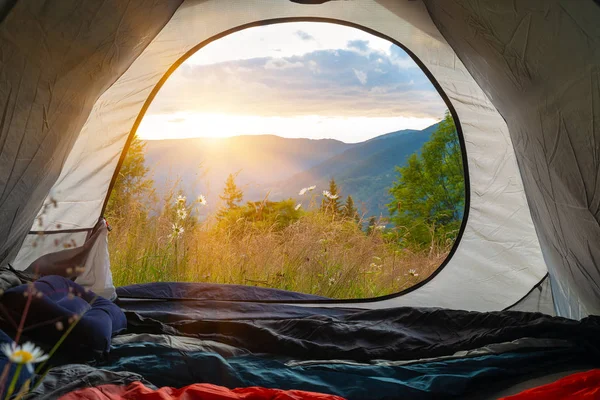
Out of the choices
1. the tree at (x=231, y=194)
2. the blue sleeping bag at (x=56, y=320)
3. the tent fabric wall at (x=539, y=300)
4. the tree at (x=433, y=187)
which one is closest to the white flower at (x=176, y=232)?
the tree at (x=231, y=194)

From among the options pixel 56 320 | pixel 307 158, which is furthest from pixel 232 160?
pixel 56 320

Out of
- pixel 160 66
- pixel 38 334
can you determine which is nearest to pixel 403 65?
pixel 160 66

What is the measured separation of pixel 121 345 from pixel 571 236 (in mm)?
1330

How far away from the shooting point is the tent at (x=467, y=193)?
59.4 inches

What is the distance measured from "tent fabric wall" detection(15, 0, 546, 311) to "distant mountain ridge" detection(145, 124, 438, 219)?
1.50 meters

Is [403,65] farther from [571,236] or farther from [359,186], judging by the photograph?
[571,236]

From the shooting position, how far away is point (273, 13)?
2.70 m

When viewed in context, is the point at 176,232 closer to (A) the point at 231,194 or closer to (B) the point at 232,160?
(A) the point at 231,194

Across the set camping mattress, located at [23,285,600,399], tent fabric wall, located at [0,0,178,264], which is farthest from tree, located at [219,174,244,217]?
tent fabric wall, located at [0,0,178,264]

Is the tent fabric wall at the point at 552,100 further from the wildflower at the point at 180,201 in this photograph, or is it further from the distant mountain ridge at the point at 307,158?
the distant mountain ridge at the point at 307,158

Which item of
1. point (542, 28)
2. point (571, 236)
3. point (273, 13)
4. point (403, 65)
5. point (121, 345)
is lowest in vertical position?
point (121, 345)

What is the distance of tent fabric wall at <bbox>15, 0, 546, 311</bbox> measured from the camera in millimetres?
2586

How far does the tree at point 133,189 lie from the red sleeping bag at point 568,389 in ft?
8.98

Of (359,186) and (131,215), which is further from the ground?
(359,186)
